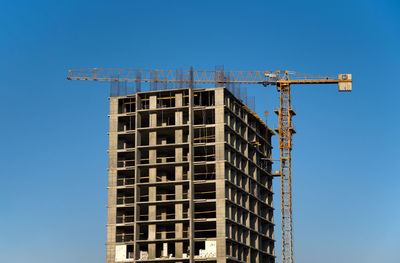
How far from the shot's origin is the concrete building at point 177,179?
129500mm

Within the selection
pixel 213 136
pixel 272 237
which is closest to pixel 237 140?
pixel 213 136

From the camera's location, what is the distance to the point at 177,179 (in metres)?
131

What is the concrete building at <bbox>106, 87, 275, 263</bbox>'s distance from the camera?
12950cm

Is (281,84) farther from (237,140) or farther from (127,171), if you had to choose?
(127,171)

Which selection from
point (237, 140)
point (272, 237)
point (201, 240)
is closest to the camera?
point (201, 240)

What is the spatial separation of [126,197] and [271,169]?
40.1m

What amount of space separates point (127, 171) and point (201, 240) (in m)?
18.1

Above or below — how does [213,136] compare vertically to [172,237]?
above

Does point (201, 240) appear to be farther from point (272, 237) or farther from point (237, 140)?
point (272, 237)

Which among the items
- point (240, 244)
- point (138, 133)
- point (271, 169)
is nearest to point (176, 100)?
point (138, 133)

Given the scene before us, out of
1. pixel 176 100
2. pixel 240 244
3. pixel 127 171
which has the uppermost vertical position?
pixel 176 100

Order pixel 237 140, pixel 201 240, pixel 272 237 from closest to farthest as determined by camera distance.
A: pixel 201 240 → pixel 237 140 → pixel 272 237

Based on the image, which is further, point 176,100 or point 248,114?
point 248,114

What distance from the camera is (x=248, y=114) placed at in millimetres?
148625
